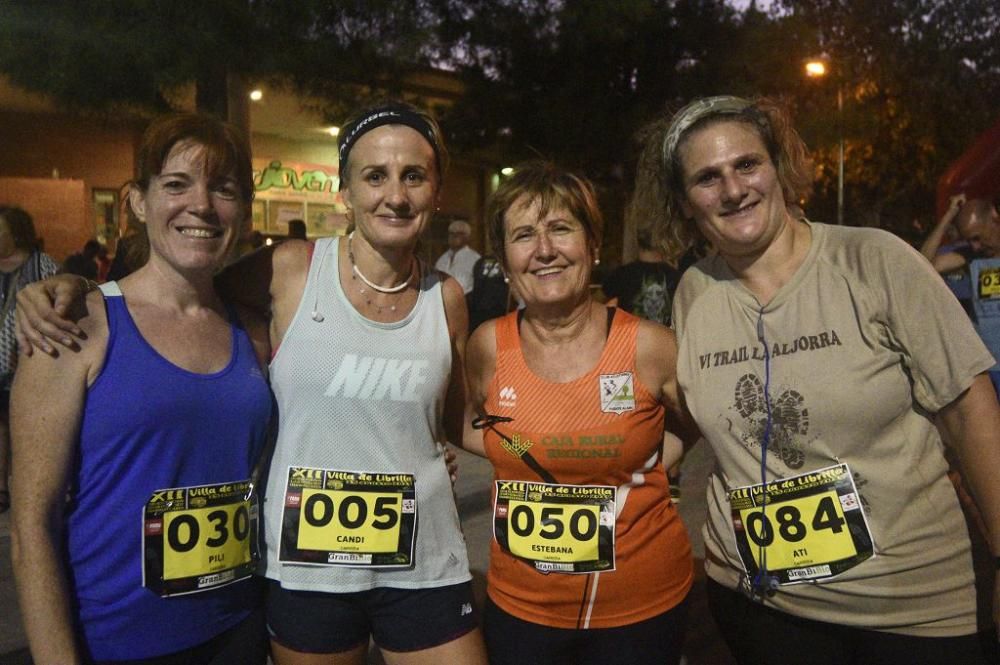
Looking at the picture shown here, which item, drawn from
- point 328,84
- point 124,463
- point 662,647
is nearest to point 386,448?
point 124,463

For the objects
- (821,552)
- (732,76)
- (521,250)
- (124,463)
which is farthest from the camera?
(732,76)

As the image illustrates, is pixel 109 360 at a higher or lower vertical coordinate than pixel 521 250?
lower

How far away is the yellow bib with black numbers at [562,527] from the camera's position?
94.0 inches

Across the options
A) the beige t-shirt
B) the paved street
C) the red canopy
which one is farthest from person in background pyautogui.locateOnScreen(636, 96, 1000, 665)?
the red canopy

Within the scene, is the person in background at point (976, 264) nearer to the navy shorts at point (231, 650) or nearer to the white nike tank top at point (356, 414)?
the white nike tank top at point (356, 414)

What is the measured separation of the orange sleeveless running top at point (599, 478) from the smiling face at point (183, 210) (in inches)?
37.9

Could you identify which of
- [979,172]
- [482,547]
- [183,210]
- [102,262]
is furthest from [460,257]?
[183,210]

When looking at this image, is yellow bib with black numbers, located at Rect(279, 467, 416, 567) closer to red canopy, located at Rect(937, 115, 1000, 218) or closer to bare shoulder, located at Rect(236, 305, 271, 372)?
bare shoulder, located at Rect(236, 305, 271, 372)

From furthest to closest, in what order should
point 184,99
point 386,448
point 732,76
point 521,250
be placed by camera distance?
point 732,76
point 184,99
point 521,250
point 386,448

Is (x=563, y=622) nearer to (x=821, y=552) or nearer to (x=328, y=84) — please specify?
(x=821, y=552)

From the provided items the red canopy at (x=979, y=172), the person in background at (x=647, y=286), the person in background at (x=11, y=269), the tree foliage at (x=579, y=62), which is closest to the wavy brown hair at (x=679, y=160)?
the tree foliage at (x=579, y=62)

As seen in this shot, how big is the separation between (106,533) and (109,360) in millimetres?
399

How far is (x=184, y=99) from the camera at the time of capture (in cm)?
736

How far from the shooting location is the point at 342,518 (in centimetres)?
231
